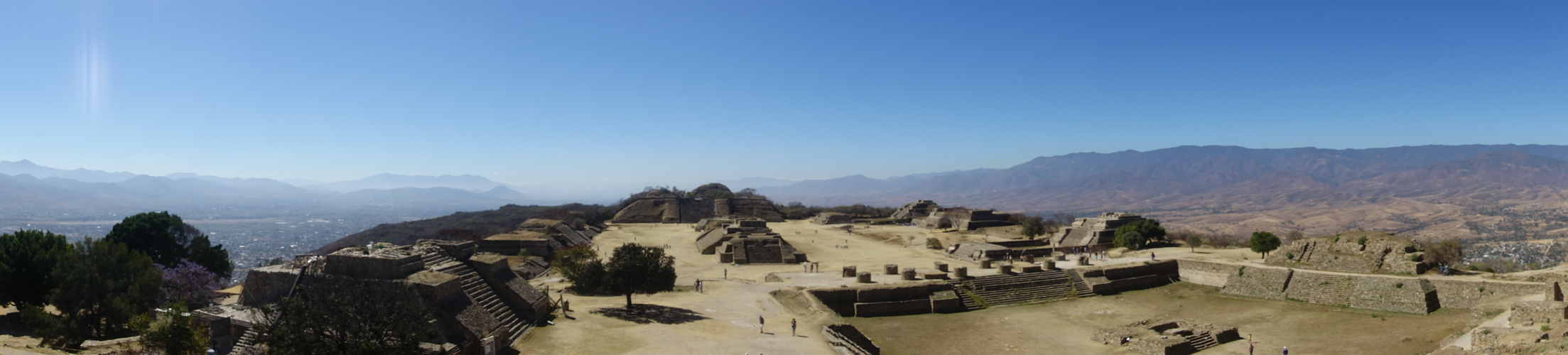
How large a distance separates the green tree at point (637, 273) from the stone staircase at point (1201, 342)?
58.3ft

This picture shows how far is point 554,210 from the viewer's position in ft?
311

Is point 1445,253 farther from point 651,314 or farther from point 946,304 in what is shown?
point 651,314

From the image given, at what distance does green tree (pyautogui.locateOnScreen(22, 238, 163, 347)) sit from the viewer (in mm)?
18812

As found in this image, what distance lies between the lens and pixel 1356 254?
29422 millimetres

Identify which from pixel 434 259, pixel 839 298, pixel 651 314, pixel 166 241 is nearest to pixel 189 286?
pixel 166 241

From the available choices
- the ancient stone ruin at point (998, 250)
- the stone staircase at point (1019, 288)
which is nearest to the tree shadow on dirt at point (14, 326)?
the stone staircase at point (1019, 288)

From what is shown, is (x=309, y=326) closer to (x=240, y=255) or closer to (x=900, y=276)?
(x=900, y=276)

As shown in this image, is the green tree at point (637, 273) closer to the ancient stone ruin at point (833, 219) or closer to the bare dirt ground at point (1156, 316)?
the bare dirt ground at point (1156, 316)

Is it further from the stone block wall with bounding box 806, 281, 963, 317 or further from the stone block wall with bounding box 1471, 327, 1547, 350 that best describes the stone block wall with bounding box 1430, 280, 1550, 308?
the stone block wall with bounding box 806, 281, 963, 317

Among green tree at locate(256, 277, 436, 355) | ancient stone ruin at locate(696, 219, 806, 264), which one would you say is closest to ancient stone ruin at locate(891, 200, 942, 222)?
ancient stone ruin at locate(696, 219, 806, 264)

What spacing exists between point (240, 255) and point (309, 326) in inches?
3963

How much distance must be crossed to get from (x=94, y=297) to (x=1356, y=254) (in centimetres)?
4620

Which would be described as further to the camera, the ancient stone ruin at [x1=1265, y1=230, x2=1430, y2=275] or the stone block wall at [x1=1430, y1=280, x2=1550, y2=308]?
the ancient stone ruin at [x1=1265, y1=230, x2=1430, y2=275]

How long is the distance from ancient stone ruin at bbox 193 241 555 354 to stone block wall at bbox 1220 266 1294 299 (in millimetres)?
29621
